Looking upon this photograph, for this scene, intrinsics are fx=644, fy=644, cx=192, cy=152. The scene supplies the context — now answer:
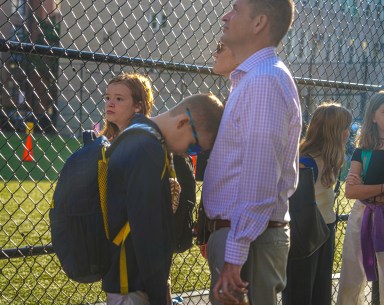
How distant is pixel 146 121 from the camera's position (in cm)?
272

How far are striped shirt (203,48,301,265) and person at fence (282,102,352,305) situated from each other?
1445mm

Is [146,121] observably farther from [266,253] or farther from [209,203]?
[266,253]

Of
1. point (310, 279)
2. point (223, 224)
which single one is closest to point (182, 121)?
point (223, 224)

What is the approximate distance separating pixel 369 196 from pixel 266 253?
2.05 meters

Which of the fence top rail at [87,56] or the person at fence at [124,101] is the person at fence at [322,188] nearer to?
the fence top rail at [87,56]

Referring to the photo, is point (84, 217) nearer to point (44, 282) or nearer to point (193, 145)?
point (193, 145)

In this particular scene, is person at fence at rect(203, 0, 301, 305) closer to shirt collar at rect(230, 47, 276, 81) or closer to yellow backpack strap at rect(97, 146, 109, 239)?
shirt collar at rect(230, 47, 276, 81)

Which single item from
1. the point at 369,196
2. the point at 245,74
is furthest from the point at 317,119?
the point at 245,74

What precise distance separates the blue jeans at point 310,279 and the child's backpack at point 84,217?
1.77m

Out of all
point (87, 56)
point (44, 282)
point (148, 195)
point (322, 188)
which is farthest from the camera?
point (44, 282)

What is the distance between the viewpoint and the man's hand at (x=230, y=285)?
8.31 feet

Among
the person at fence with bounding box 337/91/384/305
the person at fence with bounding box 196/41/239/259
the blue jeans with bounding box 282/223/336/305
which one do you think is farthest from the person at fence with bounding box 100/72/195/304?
the person at fence with bounding box 337/91/384/305

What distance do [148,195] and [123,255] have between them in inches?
12.1

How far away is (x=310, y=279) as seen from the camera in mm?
4125
